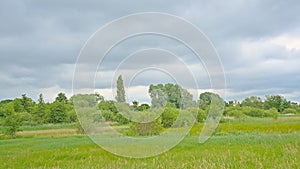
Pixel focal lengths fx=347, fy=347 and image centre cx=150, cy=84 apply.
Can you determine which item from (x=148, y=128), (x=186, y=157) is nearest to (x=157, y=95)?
(x=186, y=157)

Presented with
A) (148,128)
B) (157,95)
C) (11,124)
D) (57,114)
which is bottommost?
(148,128)

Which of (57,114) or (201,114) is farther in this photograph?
(57,114)

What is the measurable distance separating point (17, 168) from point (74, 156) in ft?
11.7

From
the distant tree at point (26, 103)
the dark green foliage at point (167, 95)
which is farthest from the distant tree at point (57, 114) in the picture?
the dark green foliage at point (167, 95)

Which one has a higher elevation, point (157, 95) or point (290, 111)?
point (290, 111)

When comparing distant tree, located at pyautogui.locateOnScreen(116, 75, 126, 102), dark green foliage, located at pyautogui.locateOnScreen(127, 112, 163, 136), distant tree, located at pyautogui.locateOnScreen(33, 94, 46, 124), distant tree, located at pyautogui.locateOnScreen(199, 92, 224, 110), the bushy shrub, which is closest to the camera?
distant tree, located at pyautogui.locateOnScreen(116, 75, 126, 102)

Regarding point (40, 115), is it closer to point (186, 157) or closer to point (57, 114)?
point (57, 114)

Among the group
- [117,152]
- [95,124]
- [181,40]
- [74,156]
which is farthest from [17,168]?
[95,124]

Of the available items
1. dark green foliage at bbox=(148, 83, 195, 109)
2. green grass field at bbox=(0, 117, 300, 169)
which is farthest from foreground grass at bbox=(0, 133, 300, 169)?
dark green foliage at bbox=(148, 83, 195, 109)

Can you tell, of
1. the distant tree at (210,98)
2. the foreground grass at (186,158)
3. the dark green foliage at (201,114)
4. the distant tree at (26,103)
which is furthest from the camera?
the distant tree at (26,103)

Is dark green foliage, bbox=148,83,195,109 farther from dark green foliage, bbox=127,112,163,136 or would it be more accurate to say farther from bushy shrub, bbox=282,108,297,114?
bushy shrub, bbox=282,108,297,114

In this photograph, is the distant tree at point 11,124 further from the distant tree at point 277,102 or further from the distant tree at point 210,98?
the distant tree at point 277,102

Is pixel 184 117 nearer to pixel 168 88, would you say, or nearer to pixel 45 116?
pixel 168 88

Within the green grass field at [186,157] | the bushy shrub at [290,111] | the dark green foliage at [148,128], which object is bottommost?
the green grass field at [186,157]
